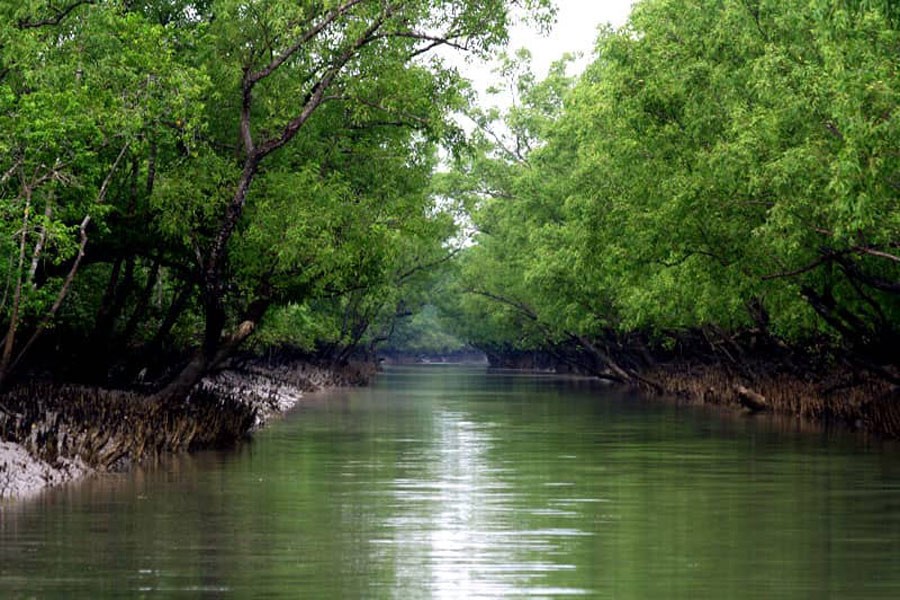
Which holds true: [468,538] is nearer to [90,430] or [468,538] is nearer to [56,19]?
[90,430]

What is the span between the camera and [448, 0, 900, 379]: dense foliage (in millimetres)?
24562

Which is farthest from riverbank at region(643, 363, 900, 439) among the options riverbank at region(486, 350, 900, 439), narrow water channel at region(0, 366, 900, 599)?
narrow water channel at region(0, 366, 900, 599)

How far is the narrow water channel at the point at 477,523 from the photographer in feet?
44.4

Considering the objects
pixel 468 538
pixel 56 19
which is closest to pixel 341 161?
pixel 56 19

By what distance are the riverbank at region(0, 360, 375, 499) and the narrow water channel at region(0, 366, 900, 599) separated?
2.19 feet

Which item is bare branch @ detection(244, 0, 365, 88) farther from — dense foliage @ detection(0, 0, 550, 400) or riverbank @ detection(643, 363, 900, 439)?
riverbank @ detection(643, 363, 900, 439)

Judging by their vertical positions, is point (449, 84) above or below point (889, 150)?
above

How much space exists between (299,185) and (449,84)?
4.71 meters

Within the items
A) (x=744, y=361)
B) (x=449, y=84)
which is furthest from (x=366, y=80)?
(x=744, y=361)

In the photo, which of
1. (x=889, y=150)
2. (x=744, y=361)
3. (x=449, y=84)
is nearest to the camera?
(x=889, y=150)

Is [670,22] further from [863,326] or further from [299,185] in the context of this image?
[299,185]

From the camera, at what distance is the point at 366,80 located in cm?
3145

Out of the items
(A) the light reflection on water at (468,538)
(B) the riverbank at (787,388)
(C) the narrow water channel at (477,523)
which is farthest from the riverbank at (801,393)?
(A) the light reflection on water at (468,538)

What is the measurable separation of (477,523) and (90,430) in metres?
9.01
